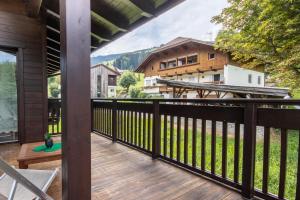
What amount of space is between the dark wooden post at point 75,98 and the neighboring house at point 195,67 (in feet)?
41.9

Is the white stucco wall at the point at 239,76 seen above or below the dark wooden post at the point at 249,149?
above

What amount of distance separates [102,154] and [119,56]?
41302 mm

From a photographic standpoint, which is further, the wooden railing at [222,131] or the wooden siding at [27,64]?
the wooden siding at [27,64]

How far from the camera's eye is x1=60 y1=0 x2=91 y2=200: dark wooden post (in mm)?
1077

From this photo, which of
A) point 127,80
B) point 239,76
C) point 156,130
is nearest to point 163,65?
point 127,80

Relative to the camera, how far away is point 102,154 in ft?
10.7

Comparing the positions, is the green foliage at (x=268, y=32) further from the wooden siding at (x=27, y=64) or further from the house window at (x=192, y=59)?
the wooden siding at (x=27, y=64)

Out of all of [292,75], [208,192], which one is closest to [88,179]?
[208,192]

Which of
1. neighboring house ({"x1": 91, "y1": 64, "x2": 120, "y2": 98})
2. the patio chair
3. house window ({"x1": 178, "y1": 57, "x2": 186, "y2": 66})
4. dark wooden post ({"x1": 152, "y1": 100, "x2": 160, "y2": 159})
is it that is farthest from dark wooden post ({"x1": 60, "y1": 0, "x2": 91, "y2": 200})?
neighboring house ({"x1": 91, "y1": 64, "x2": 120, "y2": 98})

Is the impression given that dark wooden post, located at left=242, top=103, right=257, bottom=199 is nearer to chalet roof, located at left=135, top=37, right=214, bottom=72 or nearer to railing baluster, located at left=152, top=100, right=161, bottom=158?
railing baluster, located at left=152, top=100, right=161, bottom=158

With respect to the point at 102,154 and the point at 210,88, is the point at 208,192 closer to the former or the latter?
the point at 102,154

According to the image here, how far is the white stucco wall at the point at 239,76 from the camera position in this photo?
14.2 m

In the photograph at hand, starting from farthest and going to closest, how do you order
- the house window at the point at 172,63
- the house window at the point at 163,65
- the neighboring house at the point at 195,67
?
the house window at the point at 163,65 → the house window at the point at 172,63 → the neighboring house at the point at 195,67

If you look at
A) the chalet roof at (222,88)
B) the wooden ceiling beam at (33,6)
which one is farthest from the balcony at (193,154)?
the chalet roof at (222,88)
